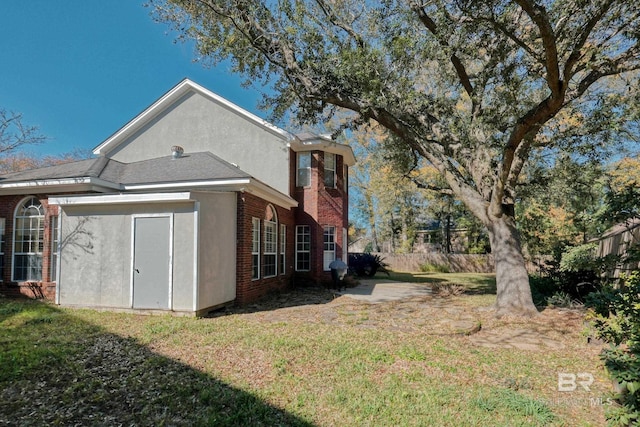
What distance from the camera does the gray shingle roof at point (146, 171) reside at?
1009 centimetres

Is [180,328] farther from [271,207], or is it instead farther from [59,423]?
[271,207]

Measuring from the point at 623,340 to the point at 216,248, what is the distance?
294 inches

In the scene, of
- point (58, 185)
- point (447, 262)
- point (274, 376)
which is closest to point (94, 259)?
point (58, 185)

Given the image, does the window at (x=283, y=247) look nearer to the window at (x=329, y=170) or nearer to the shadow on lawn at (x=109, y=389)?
the window at (x=329, y=170)

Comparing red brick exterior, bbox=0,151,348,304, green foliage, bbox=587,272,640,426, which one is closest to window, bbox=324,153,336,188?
red brick exterior, bbox=0,151,348,304

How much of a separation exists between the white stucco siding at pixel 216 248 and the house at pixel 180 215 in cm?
4

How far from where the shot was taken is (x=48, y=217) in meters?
9.94

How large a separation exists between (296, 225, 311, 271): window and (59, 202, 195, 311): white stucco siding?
6883 millimetres

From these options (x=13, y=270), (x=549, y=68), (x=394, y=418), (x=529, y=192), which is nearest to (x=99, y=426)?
(x=394, y=418)

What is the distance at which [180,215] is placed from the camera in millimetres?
7734

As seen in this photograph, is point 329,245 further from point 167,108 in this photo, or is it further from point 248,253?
point 167,108

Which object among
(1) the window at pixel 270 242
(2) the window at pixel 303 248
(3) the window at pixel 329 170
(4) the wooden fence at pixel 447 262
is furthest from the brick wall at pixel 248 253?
(4) the wooden fence at pixel 447 262

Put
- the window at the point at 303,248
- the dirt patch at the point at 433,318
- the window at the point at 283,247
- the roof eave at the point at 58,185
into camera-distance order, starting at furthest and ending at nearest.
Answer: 1. the window at the point at 303,248
2. the window at the point at 283,247
3. the roof eave at the point at 58,185
4. the dirt patch at the point at 433,318

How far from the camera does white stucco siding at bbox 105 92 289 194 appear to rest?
13594 mm
